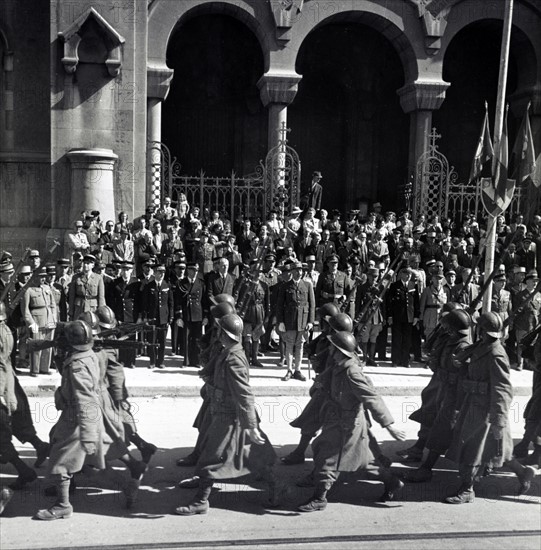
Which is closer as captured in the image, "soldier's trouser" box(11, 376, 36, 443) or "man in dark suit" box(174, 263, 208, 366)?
"soldier's trouser" box(11, 376, 36, 443)

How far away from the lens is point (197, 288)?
42.7 feet

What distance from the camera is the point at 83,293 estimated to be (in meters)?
12.5

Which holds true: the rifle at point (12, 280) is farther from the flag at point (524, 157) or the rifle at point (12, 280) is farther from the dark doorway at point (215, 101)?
the dark doorway at point (215, 101)

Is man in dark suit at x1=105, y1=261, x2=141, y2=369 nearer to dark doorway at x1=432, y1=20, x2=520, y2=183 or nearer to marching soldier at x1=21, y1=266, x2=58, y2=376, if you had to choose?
marching soldier at x1=21, y1=266, x2=58, y2=376

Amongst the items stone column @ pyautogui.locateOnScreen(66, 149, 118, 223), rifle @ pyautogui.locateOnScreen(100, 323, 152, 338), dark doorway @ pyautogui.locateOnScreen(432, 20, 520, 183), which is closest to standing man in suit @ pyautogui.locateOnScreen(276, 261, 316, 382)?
rifle @ pyautogui.locateOnScreen(100, 323, 152, 338)

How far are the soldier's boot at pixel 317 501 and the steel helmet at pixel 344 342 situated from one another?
1235 mm

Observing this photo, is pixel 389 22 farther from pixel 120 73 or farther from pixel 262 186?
pixel 120 73

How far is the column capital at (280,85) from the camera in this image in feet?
67.3

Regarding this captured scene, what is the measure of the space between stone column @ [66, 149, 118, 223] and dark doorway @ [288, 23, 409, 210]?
30.5ft

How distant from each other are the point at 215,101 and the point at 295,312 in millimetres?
14856

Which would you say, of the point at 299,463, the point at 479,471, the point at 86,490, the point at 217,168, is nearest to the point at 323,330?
the point at 299,463

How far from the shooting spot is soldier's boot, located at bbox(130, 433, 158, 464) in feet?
25.2

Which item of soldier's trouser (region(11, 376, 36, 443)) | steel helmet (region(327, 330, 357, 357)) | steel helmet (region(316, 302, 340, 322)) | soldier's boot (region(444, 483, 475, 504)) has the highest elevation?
steel helmet (region(316, 302, 340, 322))

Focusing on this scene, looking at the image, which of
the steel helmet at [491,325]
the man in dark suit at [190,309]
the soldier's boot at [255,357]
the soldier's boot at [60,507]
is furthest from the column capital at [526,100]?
the soldier's boot at [60,507]
